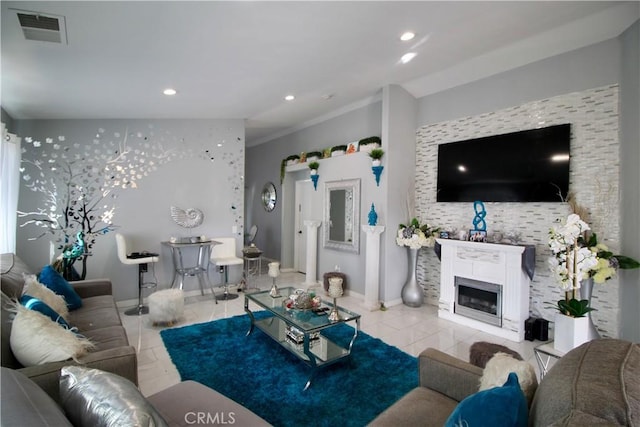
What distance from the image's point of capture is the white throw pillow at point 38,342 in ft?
5.02

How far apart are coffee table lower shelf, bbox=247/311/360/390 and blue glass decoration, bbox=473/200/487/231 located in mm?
2191

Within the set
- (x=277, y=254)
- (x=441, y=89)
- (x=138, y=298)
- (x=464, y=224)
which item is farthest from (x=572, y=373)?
(x=277, y=254)

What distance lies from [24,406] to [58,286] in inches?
92.0

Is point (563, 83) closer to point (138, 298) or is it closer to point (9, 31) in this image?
point (9, 31)

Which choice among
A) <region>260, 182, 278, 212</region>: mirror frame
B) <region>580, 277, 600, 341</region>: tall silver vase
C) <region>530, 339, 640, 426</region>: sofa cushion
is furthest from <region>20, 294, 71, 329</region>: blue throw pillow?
<region>260, 182, 278, 212</region>: mirror frame

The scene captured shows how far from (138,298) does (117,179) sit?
1.71 m

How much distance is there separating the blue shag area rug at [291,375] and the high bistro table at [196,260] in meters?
1.24

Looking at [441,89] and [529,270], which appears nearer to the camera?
[529,270]

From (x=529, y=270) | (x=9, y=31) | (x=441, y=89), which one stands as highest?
(x=441, y=89)

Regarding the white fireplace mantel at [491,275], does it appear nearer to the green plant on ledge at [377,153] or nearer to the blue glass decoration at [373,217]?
the blue glass decoration at [373,217]

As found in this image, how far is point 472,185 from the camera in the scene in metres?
4.00

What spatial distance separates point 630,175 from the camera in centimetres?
281

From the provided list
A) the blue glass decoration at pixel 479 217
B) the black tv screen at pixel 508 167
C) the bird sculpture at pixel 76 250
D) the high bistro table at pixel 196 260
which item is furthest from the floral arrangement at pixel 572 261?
the bird sculpture at pixel 76 250

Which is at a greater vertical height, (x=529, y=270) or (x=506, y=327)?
(x=529, y=270)
